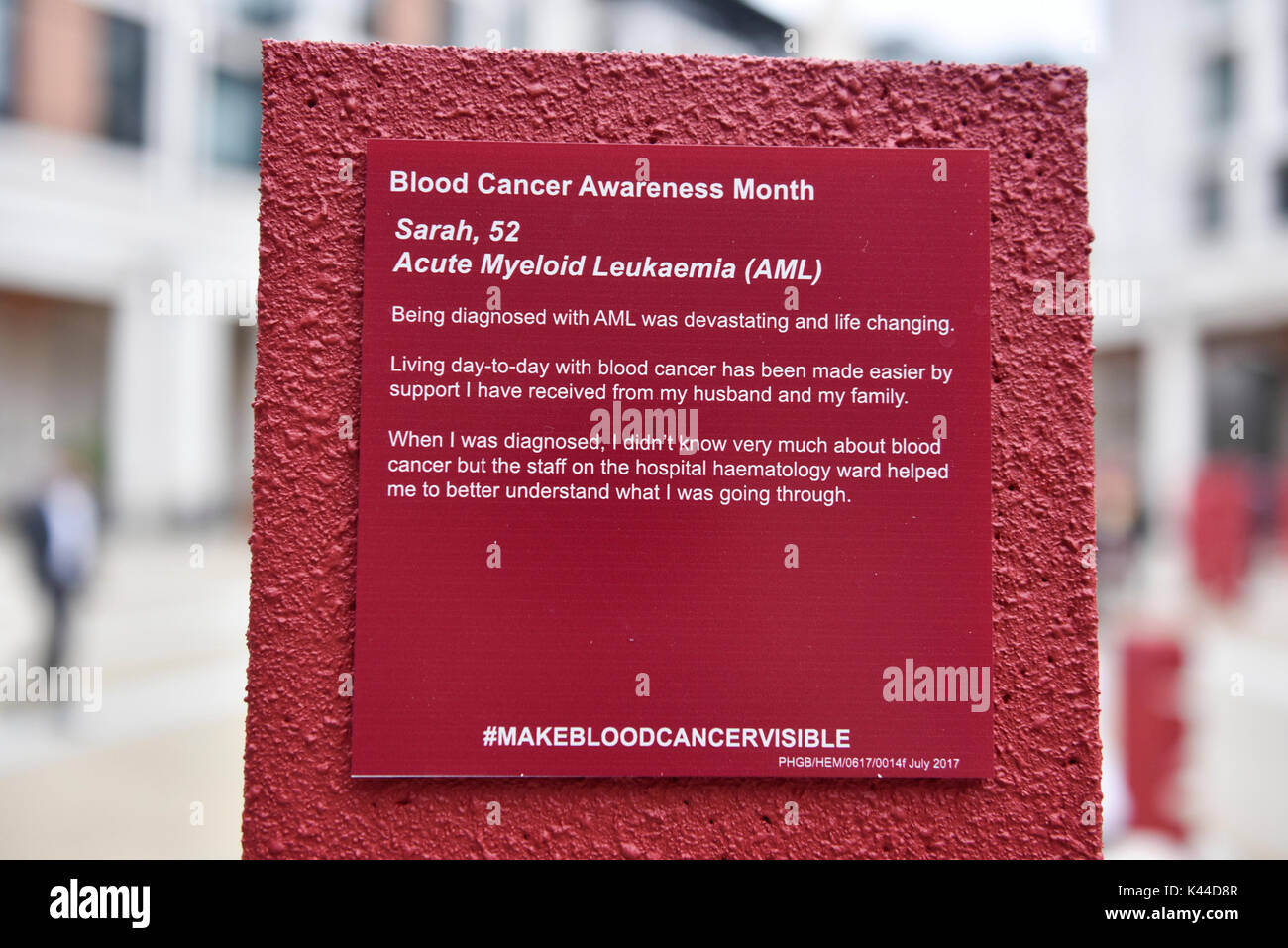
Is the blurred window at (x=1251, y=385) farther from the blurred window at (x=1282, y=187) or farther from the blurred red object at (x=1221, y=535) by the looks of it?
the blurred red object at (x=1221, y=535)

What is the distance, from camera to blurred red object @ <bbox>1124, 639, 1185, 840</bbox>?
4.73m

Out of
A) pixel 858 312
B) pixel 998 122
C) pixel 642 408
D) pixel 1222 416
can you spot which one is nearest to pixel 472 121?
pixel 642 408

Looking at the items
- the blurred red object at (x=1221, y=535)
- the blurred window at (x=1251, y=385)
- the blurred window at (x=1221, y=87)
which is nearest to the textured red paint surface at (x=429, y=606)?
the blurred red object at (x=1221, y=535)

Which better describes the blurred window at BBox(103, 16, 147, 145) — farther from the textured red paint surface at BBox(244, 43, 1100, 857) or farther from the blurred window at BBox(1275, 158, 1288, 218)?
the blurred window at BBox(1275, 158, 1288, 218)

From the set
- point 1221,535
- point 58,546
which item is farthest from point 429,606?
point 1221,535

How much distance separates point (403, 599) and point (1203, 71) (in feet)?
79.3

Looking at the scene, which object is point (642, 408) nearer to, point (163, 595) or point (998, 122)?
point (998, 122)

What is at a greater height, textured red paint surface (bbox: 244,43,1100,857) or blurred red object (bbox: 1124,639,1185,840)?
textured red paint surface (bbox: 244,43,1100,857)

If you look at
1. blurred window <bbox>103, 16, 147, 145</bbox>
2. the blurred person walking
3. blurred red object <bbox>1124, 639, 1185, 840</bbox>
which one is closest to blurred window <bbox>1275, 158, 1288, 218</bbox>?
blurred red object <bbox>1124, 639, 1185, 840</bbox>

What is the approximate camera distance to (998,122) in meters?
1.89

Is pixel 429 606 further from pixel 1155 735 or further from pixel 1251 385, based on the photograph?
pixel 1251 385

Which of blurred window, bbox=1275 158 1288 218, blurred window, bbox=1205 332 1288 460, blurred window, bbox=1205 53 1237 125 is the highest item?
blurred window, bbox=1205 53 1237 125

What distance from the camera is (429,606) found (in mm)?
1777

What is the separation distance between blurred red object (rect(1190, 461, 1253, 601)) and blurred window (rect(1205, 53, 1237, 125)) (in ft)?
35.4
